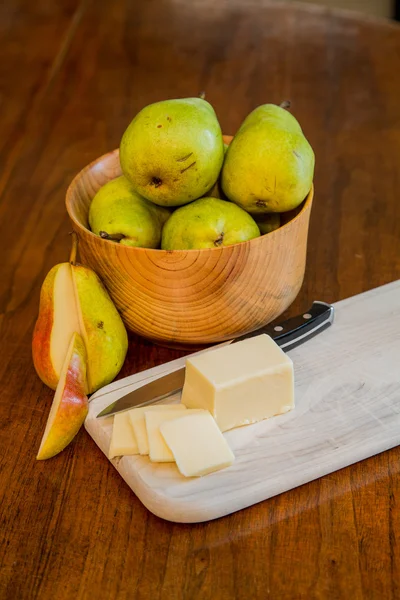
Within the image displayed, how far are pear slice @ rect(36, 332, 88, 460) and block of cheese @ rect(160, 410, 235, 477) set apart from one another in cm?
12

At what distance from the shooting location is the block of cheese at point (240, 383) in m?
0.91

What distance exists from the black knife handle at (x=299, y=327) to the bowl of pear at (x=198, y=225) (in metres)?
0.02

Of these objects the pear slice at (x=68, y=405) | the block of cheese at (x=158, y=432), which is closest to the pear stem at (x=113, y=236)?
Answer: the pear slice at (x=68, y=405)

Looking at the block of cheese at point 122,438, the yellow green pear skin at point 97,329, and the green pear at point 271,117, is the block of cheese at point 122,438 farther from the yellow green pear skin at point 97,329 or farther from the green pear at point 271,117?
the green pear at point 271,117

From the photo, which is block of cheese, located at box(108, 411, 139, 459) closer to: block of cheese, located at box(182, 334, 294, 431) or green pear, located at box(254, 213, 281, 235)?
block of cheese, located at box(182, 334, 294, 431)

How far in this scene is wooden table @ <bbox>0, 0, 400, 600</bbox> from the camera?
0.80 m

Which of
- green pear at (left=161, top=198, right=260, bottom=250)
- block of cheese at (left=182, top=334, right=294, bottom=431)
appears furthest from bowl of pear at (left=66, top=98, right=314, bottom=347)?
block of cheese at (left=182, top=334, right=294, bottom=431)

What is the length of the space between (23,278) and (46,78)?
29.7 inches

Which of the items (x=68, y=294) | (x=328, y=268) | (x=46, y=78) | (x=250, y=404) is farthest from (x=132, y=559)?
(x=46, y=78)

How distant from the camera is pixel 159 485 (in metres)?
0.86

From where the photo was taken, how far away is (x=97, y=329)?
1.00m

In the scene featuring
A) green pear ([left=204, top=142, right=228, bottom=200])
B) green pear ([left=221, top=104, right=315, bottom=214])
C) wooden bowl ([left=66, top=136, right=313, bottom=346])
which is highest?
green pear ([left=221, top=104, right=315, bottom=214])

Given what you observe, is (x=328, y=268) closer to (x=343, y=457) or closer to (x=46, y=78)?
(x=343, y=457)

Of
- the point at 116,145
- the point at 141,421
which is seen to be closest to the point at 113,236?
the point at 141,421
